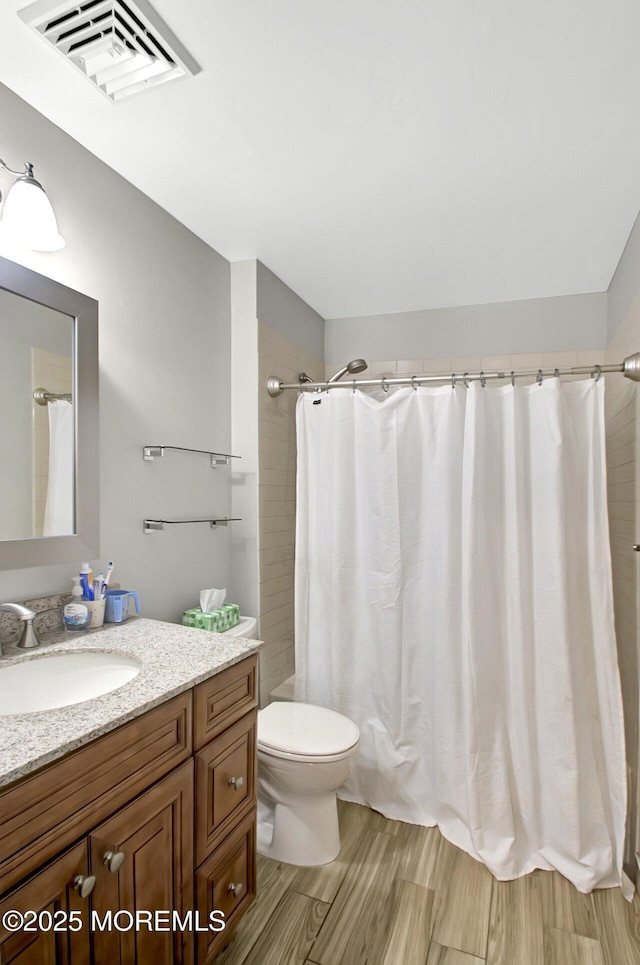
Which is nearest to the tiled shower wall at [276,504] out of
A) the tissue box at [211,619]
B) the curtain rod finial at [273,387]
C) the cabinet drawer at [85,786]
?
the curtain rod finial at [273,387]

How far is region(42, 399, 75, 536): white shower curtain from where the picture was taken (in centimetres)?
149

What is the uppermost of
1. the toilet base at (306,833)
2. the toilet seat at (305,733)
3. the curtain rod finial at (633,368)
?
the curtain rod finial at (633,368)

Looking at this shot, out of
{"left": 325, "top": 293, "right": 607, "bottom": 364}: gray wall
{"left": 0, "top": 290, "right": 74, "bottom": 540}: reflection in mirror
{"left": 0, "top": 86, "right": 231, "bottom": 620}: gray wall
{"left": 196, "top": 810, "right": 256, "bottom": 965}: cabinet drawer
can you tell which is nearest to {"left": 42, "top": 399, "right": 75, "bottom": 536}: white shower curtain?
{"left": 0, "top": 290, "right": 74, "bottom": 540}: reflection in mirror

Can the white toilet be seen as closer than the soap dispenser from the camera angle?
No

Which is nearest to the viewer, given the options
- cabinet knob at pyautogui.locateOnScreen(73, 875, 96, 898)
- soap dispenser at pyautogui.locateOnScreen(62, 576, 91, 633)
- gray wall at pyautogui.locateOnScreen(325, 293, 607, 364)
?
cabinet knob at pyautogui.locateOnScreen(73, 875, 96, 898)

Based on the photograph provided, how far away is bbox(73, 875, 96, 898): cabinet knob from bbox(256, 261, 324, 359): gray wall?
2.12 m

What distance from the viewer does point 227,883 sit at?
4.59 ft

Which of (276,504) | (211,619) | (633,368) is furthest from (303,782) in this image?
(633,368)

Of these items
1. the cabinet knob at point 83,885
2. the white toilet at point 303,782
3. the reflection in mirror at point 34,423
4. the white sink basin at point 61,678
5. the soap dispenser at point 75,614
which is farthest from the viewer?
the white toilet at point 303,782

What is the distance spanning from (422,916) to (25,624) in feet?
4.85

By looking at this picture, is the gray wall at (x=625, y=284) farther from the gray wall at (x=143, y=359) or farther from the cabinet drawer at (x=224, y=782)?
the cabinet drawer at (x=224, y=782)

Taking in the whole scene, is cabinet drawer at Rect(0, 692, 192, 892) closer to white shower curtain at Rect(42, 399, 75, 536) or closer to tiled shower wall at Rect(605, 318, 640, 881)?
white shower curtain at Rect(42, 399, 75, 536)

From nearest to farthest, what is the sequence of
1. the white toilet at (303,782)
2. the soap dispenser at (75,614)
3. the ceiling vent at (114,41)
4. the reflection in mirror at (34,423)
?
the ceiling vent at (114,41)
the reflection in mirror at (34,423)
the soap dispenser at (75,614)
the white toilet at (303,782)

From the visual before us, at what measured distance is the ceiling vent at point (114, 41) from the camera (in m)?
1.14
